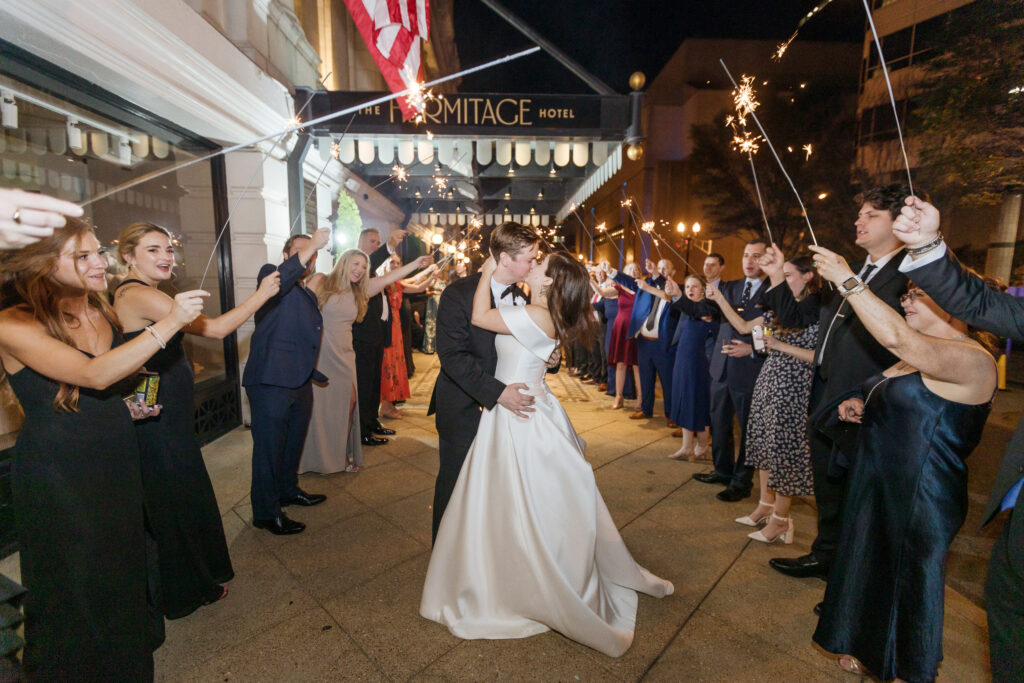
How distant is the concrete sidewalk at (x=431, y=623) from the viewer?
7.45 feet

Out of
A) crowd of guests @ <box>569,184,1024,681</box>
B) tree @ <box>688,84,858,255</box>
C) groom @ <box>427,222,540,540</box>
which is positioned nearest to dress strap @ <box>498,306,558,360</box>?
groom @ <box>427,222,540,540</box>

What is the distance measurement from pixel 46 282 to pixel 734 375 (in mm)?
4394

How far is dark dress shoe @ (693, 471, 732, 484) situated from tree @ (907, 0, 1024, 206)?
4.71 m

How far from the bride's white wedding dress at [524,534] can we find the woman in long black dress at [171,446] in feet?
4.31

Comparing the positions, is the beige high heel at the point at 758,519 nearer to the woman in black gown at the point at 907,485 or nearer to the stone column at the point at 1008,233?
the woman in black gown at the point at 907,485

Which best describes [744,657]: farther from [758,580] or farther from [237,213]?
[237,213]

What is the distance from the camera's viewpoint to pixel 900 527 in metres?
2.02

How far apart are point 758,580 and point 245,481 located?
423 centimetres

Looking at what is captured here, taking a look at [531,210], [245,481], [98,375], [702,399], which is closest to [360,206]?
[531,210]

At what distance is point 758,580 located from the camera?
3033 mm

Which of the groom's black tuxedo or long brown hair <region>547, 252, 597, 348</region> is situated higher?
long brown hair <region>547, 252, 597, 348</region>

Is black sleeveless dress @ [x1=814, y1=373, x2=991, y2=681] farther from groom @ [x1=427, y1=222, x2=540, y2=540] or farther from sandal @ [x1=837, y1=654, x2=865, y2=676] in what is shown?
groom @ [x1=427, y1=222, x2=540, y2=540]

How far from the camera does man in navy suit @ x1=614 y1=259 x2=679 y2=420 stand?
20.1 ft

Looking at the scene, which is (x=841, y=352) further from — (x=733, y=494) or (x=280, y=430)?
(x=280, y=430)
